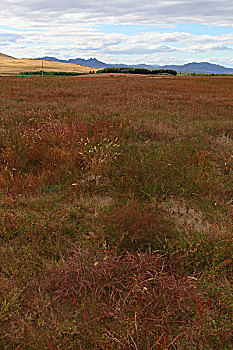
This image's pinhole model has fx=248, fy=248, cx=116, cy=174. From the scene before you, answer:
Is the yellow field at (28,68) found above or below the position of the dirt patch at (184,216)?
above

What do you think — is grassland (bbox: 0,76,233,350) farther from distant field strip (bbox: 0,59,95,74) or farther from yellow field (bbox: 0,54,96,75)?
distant field strip (bbox: 0,59,95,74)

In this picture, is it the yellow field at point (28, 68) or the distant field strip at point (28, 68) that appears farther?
the yellow field at point (28, 68)

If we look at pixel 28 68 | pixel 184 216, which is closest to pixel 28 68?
pixel 28 68

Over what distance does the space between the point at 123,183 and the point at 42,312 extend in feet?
7.84

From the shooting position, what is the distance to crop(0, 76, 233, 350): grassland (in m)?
2.02

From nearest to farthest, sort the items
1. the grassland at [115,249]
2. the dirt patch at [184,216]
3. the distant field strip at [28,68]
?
the grassland at [115,249]
the dirt patch at [184,216]
the distant field strip at [28,68]

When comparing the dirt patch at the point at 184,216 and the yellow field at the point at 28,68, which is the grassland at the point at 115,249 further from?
the yellow field at the point at 28,68

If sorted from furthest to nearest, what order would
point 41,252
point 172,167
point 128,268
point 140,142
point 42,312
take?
point 140,142 < point 172,167 < point 41,252 < point 128,268 < point 42,312

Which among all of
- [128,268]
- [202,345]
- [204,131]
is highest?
[204,131]

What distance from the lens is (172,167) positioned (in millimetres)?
4676

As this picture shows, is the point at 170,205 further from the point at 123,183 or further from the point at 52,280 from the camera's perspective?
the point at 52,280

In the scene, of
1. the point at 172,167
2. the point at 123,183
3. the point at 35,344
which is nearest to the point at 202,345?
the point at 35,344

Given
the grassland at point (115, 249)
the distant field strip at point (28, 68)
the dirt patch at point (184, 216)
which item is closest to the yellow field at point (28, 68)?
the distant field strip at point (28, 68)

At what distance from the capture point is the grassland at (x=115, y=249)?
6.64 feet
